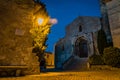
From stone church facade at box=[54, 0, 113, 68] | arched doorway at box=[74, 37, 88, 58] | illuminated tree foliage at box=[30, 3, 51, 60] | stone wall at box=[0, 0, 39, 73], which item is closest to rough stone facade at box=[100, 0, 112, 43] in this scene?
stone church facade at box=[54, 0, 113, 68]

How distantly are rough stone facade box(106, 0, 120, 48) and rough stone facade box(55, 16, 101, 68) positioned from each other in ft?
18.3

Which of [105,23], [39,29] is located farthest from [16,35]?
[105,23]

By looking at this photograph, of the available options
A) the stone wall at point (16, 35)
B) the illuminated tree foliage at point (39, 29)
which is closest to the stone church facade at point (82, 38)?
the illuminated tree foliage at point (39, 29)

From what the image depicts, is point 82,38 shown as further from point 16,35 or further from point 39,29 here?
point 16,35

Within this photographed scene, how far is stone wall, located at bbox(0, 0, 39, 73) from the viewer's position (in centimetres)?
795

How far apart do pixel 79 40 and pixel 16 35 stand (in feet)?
59.0

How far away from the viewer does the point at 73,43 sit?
2531cm

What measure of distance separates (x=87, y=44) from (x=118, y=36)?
7.96 meters

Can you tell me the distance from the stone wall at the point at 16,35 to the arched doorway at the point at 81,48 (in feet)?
54.7

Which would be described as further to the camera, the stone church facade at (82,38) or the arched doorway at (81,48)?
the arched doorway at (81,48)

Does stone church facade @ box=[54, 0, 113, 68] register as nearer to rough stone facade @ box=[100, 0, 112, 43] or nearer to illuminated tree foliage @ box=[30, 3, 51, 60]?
rough stone facade @ box=[100, 0, 112, 43]

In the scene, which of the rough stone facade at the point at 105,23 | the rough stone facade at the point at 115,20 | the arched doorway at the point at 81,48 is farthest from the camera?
the arched doorway at the point at 81,48

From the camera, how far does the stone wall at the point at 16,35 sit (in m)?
7.95

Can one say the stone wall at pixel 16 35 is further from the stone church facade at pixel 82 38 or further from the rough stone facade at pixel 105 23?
the rough stone facade at pixel 105 23
